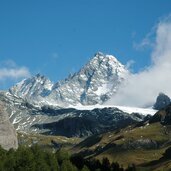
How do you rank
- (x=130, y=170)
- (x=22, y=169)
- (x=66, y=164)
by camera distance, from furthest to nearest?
1. (x=130, y=170)
2. (x=66, y=164)
3. (x=22, y=169)

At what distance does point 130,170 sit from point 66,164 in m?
35.3

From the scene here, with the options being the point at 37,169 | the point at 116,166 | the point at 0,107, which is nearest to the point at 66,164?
the point at 37,169

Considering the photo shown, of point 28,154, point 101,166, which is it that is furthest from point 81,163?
point 28,154

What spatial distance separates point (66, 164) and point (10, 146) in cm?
3719

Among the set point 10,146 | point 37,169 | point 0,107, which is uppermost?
point 0,107

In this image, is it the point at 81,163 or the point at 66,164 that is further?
the point at 81,163

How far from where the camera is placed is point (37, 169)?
142m

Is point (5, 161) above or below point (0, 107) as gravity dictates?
below

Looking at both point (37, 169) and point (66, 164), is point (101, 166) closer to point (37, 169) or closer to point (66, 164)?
point (66, 164)

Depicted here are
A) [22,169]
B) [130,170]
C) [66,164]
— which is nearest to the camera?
[22,169]

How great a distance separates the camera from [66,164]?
162m

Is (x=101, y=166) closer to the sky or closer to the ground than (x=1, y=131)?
closer to the ground

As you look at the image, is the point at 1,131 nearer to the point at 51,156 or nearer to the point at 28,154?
the point at 51,156

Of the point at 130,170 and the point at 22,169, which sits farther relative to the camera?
the point at 130,170
